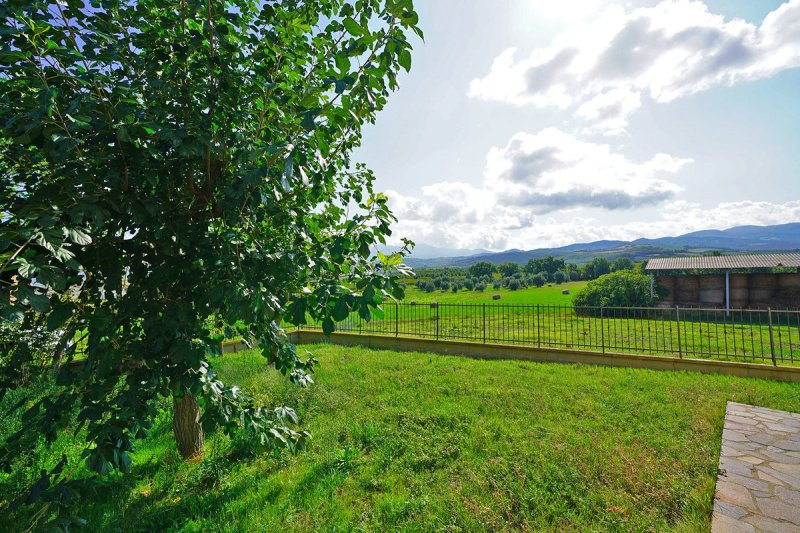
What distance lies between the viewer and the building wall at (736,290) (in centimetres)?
1770

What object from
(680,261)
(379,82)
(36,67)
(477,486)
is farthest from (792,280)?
(36,67)

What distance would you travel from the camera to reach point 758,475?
367cm

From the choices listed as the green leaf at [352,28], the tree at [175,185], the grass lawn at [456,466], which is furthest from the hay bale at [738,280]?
the green leaf at [352,28]

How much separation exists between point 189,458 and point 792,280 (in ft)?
86.3

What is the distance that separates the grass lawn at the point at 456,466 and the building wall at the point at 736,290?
15864 millimetres

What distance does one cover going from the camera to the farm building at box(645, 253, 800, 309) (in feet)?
58.1

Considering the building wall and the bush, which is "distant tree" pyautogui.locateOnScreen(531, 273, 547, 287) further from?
the building wall

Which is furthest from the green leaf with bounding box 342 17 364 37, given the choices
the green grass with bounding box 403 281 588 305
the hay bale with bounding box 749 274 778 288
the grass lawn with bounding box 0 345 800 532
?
the hay bale with bounding box 749 274 778 288

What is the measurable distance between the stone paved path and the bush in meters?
15.6

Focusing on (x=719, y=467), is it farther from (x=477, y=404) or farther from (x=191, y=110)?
(x=191, y=110)

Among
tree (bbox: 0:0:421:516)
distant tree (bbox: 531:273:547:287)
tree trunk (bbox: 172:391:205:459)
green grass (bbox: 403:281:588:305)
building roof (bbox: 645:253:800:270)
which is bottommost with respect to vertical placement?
green grass (bbox: 403:281:588:305)

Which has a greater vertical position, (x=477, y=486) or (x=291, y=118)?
(x=291, y=118)

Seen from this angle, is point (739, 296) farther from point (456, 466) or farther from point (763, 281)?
point (456, 466)

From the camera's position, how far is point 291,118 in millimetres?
Result: 2178
